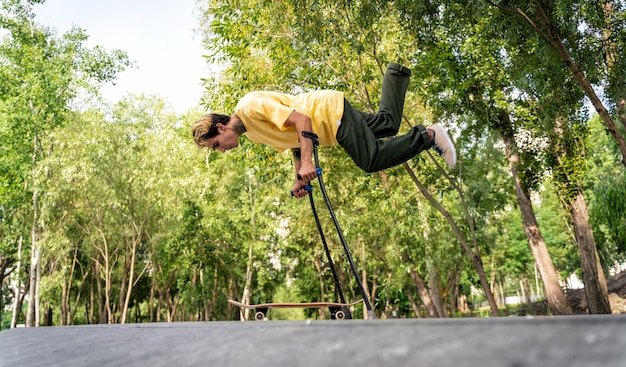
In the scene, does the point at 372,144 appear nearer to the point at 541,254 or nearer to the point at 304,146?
the point at 304,146

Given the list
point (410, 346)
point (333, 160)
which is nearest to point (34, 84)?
point (333, 160)

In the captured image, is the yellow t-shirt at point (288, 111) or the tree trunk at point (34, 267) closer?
the yellow t-shirt at point (288, 111)

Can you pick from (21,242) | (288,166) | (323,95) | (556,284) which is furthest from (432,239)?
(21,242)

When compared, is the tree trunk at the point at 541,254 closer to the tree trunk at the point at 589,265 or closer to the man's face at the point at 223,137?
the tree trunk at the point at 589,265

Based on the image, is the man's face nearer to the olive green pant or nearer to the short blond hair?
the short blond hair

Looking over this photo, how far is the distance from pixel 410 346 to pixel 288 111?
10.6 feet

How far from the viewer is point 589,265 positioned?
1145cm

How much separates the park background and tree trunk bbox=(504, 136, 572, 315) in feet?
0.13

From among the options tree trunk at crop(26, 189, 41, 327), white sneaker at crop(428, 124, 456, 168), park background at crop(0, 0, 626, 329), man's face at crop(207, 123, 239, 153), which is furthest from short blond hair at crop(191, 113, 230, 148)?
tree trunk at crop(26, 189, 41, 327)

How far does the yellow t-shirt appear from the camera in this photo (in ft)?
12.2

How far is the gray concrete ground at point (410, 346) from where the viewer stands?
0.49m

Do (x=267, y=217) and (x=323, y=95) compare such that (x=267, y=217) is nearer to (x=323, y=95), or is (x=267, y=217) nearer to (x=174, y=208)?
(x=174, y=208)

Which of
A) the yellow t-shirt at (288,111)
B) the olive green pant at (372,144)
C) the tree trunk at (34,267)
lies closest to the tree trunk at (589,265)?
the olive green pant at (372,144)

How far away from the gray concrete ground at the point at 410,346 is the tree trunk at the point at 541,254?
11123 mm
